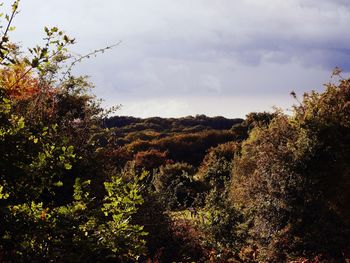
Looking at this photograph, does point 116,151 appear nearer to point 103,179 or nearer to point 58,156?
point 103,179

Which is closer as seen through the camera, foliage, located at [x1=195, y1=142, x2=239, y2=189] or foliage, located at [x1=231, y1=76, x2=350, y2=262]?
foliage, located at [x1=231, y1=76, x2=350, y2=262]

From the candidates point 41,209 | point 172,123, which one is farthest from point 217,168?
point 172,123

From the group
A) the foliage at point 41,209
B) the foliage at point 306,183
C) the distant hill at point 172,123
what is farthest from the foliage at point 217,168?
the distant hill at point 172,123

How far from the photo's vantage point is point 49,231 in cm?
439

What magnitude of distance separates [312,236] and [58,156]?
455 inches

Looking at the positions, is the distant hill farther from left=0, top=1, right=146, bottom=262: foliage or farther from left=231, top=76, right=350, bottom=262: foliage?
left=0, top=1, right=146, bottom=262: foliage

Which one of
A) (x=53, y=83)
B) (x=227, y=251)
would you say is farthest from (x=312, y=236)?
(x=53, y=83)

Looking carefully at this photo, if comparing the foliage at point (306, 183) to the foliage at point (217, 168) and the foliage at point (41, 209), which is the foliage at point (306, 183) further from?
the foliage at point (41, 209)

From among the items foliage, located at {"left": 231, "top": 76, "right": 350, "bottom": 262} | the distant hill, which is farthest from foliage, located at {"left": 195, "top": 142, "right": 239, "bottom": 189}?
the distant hill

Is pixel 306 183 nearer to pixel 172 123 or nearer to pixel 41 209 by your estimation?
pixel 41 209

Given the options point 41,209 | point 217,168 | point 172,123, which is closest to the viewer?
point 41,209

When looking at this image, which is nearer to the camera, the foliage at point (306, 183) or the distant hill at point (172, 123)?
the foliage at point (306, 183)

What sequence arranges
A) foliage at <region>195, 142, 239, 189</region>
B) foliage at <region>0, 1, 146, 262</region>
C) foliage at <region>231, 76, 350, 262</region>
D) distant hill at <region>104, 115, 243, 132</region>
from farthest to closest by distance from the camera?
distant hill at <region>104, 115, 243, 132</region>
foliage at <region>195, 142, 239, 189</region>
foliage at <region>231, 76, 350, 262</region>
foliage at <region>0, 1, 146, 262</region>

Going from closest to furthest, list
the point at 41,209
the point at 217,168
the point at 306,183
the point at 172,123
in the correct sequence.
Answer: the point at 41,209, the point at 306,183, the point at 217,168, the point at 172,123
